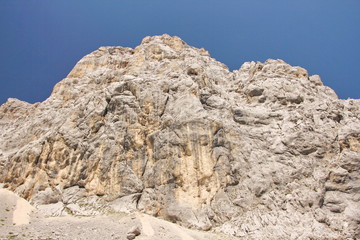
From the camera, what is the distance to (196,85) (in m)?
50.8

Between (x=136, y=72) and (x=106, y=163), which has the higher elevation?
(x=136, y=72)

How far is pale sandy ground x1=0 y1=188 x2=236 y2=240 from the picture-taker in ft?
103

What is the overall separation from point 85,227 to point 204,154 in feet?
60.6

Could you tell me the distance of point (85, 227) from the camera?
33750 mm

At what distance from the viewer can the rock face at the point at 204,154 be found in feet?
117

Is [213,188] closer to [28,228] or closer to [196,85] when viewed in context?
[196,85]

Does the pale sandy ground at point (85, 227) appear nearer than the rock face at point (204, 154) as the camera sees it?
Yes

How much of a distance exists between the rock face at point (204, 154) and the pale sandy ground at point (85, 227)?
2.16 m

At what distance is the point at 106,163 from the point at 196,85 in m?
20.4

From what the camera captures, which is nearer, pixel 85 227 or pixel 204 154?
pixel 85 227

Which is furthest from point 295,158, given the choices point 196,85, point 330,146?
point 196,85

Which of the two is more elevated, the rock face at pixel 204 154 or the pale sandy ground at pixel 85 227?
the rock face at pixel 204 154

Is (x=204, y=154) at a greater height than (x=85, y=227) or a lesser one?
greater

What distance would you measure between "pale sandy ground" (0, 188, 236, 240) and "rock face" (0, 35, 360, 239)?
216 centimetres
